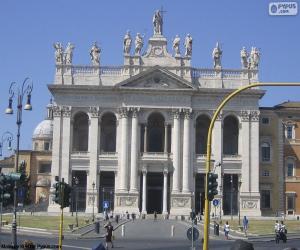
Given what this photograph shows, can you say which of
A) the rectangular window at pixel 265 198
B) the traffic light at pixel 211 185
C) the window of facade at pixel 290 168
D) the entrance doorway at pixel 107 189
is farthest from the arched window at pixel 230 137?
the traffic light at pixel 211 185

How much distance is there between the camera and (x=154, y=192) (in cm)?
9125

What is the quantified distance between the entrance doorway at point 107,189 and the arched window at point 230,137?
15.0 meters

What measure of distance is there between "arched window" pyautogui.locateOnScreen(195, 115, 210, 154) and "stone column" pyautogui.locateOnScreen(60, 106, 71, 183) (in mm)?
16304

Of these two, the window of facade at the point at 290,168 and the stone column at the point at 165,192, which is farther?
the window of facade at the point at 290,168

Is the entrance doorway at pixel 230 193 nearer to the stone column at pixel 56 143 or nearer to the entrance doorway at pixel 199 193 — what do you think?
Answer: the entrance doorway at pixel 199 193

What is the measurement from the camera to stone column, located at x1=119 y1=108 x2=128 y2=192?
3511 inches

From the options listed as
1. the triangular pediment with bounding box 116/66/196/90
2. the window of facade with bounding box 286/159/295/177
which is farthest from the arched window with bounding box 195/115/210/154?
the window of facade with bounding box 286/159/295/177

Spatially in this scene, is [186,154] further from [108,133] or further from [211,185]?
[211,185]

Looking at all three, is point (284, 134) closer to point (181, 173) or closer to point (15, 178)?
point (181, 173)

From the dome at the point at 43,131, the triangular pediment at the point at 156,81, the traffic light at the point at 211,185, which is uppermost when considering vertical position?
the triangular pediment at the point at 156,81

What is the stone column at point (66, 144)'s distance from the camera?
297ft

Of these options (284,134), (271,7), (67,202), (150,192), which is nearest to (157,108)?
(150,192)

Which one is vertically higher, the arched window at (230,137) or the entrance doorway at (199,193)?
the arched window at (230,137)

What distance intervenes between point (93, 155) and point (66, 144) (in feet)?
12.0
